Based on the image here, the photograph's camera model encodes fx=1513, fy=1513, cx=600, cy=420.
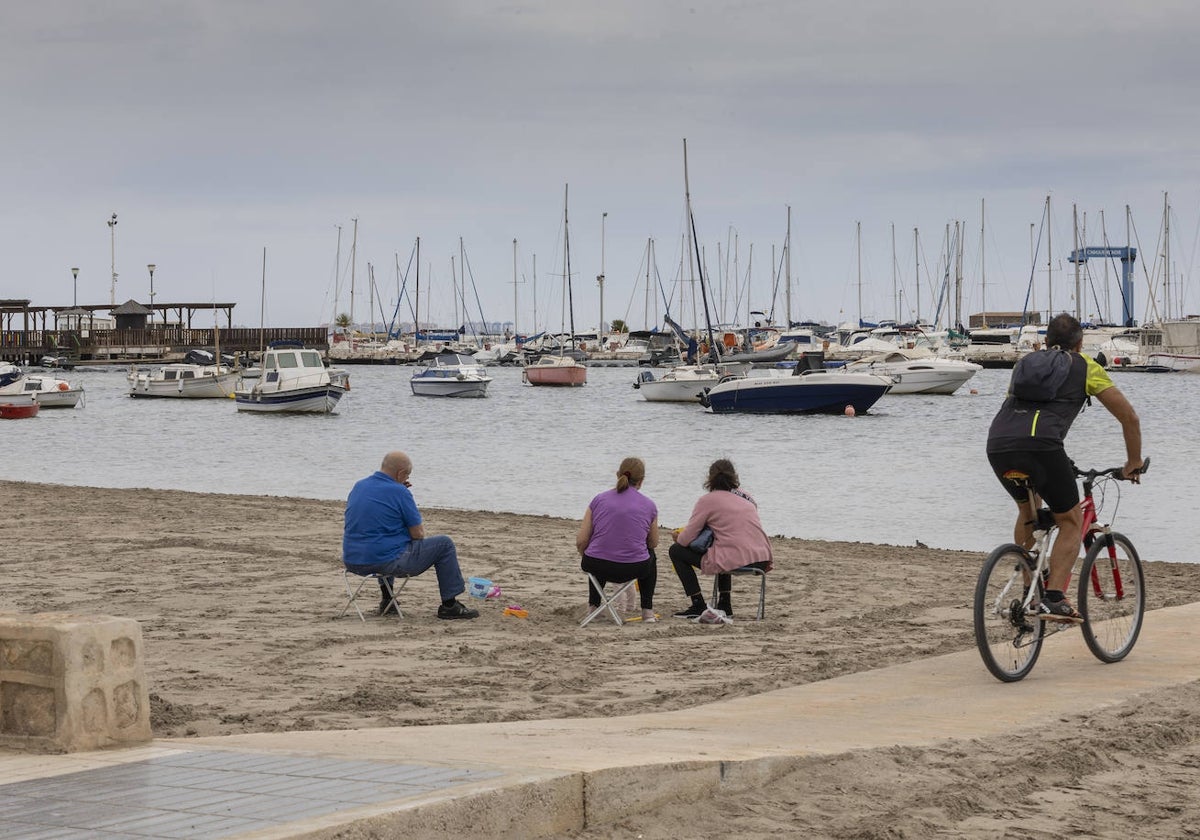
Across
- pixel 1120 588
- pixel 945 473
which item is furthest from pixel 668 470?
pixel 1120 588

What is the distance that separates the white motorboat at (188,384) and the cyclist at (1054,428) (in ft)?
231

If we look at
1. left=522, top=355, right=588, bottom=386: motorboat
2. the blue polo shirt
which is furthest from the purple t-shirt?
left=522, top=355, right=588, bottom=386: motorboat

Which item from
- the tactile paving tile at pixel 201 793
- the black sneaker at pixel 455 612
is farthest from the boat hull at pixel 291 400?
the tactile paving tile at pixel 201 793

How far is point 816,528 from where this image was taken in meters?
22.8

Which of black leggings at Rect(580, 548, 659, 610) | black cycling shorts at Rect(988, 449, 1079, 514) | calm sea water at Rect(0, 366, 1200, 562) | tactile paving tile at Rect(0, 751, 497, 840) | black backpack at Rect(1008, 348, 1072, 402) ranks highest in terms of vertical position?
black backpack at Rect(1008, 348, 1072, 402)

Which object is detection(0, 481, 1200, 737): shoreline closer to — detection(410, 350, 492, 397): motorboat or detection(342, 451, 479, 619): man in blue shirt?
detection(342, 451, 479, 619): man in blue shirt

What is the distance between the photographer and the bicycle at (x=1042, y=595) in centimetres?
764

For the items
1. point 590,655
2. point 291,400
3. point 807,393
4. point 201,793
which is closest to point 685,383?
point 807,393

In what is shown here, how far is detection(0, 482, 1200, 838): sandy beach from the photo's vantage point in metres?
5.55

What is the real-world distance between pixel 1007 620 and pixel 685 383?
5956 cm

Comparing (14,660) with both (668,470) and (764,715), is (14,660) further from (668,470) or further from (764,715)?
(668,470)

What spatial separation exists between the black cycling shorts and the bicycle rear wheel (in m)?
0.32

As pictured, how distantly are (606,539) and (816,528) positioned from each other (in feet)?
40.8

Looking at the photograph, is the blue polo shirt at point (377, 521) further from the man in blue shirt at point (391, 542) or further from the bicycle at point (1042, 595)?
the bicycle at point (1042, 595)
